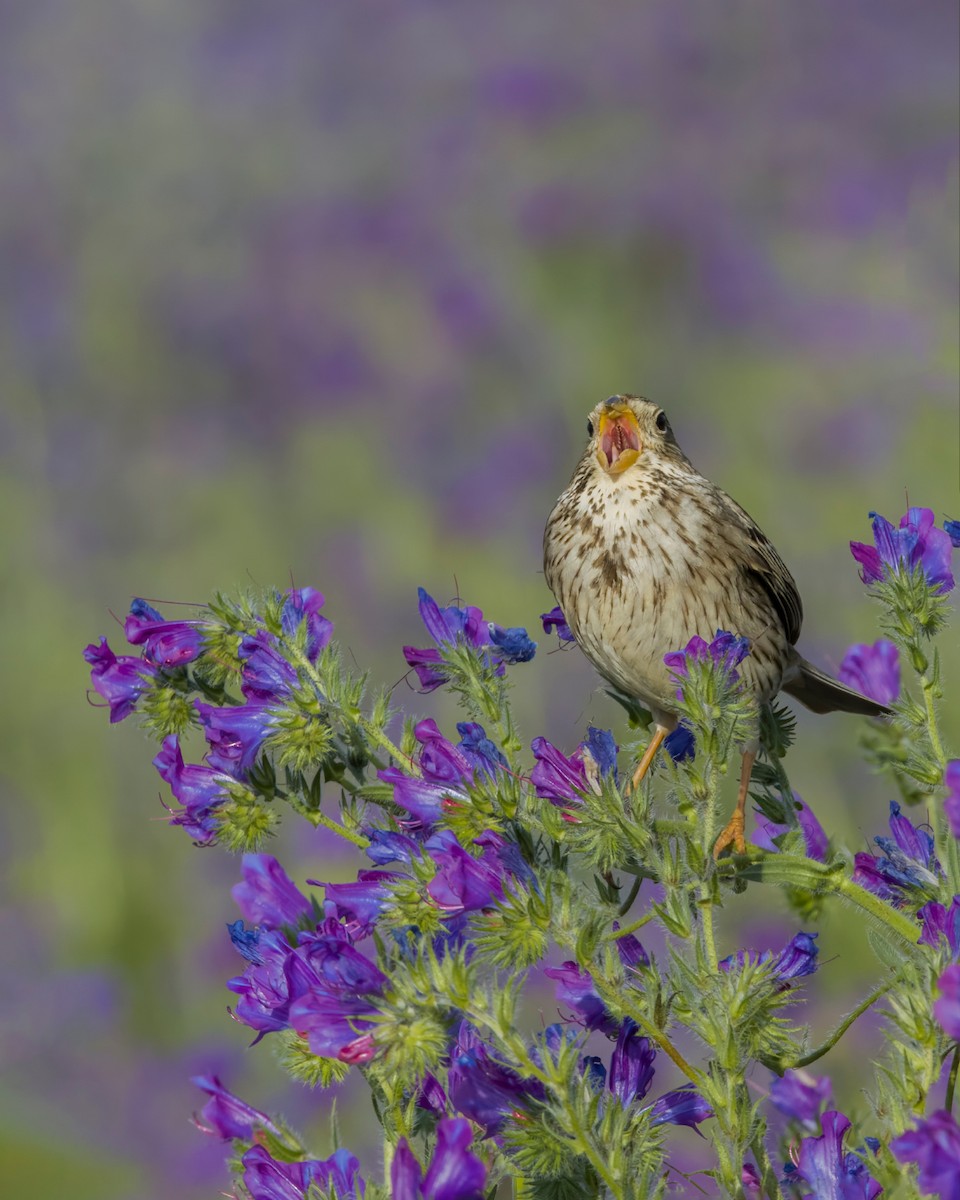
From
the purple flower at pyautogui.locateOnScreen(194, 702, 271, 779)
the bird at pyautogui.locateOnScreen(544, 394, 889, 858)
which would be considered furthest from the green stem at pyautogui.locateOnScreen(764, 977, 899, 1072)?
the bird at pyautogui.locateOnScreen(544, 394, 889, 858)

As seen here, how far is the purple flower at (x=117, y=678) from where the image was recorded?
226cm

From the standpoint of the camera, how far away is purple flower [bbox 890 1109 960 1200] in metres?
1.28

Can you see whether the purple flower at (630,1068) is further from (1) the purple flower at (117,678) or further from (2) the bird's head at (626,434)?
(2) the bird's head at (626,434)

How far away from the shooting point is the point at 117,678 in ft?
7.47

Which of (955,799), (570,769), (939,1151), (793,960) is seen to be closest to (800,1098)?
(939,1151)

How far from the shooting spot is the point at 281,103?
8.05 metres

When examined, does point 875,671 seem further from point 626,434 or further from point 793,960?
point 626,434

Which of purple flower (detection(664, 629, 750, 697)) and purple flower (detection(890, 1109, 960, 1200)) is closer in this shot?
purple flower (detection(890, 1109, 960, 1200))

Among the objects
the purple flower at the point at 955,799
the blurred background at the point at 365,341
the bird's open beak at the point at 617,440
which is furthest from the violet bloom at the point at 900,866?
the blurred background at the point at 365,341

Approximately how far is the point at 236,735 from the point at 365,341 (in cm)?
547

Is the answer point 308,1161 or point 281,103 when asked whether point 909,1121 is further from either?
point 281,103

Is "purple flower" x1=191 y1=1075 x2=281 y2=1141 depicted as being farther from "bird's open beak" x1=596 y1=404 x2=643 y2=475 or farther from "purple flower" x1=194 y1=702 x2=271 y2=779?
"bird's open beak" x1=596 y1=404 x2=643 y2=475

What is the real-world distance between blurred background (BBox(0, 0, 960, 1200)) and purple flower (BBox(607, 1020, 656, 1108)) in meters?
3.31

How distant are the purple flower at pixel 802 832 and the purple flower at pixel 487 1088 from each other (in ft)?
1.79
